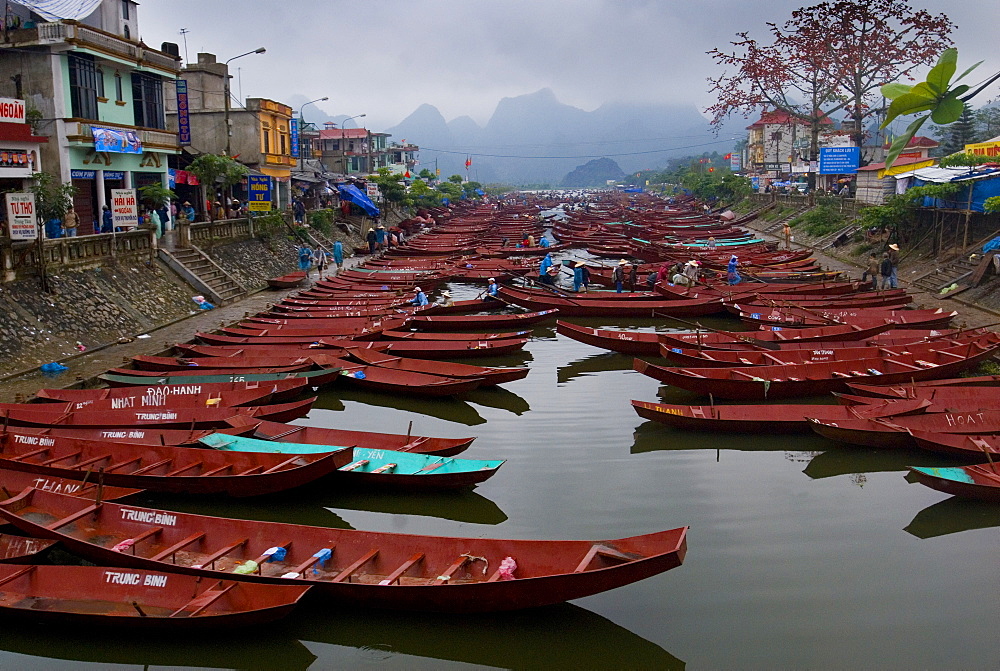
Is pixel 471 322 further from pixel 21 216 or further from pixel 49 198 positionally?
pixel 21 216

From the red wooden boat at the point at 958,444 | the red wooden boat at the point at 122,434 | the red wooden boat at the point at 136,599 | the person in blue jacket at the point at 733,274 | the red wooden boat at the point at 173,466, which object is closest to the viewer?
the red wooden boat at the point at 136,599

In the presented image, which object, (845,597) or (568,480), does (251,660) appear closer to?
(568,480)

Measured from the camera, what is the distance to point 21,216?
60.1 feet

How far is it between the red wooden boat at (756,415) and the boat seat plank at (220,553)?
7225mm

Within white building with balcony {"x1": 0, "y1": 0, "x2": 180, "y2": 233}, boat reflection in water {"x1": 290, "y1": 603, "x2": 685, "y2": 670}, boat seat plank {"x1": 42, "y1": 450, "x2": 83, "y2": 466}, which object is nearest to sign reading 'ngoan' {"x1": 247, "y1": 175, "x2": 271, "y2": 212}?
white building with balcony {"x1": 0, "y1": 0, "x2": 180, "y2": 233}

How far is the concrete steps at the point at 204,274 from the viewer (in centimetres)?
2548

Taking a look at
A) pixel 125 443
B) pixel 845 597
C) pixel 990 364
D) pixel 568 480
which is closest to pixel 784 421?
pixel 568 480

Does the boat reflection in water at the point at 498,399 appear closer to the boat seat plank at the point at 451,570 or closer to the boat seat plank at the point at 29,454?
the boat seat plank at the point at 451,570

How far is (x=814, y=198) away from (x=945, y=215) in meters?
19.8

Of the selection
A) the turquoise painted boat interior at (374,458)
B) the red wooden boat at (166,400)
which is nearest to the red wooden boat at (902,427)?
the turquoise painted boat interior at (374,458)

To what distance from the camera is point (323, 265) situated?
3447 centimetres

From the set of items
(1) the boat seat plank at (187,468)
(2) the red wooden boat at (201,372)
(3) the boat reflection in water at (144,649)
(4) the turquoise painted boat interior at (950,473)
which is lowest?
(3) the boat reflection in water at (144,649)

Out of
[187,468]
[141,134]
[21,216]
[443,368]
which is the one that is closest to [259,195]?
[141,134]

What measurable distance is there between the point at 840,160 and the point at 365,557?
125 ft
